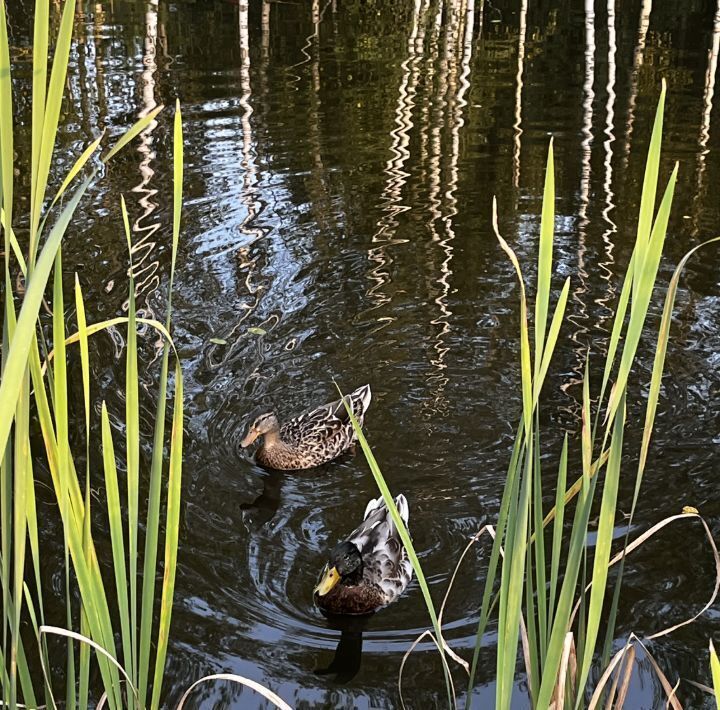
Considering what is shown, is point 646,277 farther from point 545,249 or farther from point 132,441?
point 132,441

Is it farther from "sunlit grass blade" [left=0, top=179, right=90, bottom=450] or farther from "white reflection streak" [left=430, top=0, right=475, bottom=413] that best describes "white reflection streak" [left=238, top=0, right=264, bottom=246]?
"sunlit grass blade" [left=0, top=179, right=90, bottom=450]

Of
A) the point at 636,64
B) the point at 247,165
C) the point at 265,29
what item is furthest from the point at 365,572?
the point at 265,29

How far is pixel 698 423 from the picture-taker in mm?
5750

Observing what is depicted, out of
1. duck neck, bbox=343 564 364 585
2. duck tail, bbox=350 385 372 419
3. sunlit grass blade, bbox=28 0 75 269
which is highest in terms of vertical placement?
sunlit grass blade, bbox=28 0 75 269

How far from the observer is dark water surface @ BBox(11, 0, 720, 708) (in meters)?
4.36

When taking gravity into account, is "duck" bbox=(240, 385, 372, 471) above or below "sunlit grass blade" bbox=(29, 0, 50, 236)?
below

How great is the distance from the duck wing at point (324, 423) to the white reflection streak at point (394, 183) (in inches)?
46.2

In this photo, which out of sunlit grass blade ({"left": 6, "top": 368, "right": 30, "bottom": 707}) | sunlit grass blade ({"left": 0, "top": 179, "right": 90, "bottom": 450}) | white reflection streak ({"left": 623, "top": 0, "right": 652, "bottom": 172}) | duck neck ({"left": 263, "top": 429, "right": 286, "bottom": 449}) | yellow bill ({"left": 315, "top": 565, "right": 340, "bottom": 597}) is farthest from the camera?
white reflection streak ({"left": 623, "top": 0, "right": 652, "bottom": 172})

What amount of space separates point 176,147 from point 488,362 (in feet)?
15.8

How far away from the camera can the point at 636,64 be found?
49.2 feet

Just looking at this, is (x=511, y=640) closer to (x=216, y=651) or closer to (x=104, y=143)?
(x=216, y=651)

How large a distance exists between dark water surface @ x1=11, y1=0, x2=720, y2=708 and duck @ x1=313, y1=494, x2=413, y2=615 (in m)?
0.09

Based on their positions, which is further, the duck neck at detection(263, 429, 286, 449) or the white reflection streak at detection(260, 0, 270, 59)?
the white reflection streak at detection(260, 0, 270, 59)

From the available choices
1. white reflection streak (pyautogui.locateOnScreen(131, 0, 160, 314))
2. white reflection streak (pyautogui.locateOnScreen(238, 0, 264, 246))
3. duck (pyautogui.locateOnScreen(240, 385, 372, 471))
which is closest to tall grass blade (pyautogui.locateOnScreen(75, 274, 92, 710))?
white reflection streak (pyautogui.locateOnScreen(131, 0, 160, 314))
